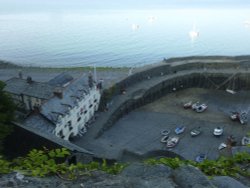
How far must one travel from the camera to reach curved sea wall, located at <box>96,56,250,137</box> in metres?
33.2

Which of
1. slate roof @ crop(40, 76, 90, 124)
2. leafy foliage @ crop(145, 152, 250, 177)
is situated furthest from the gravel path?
leafy foliage @ crop(145, 152, 250, 177)

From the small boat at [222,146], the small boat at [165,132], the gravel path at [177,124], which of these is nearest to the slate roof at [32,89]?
the gravel path at [177,124]

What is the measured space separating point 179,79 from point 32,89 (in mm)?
17219

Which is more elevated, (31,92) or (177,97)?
(31,92)

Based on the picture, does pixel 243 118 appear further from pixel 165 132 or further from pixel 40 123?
pixel 40 123

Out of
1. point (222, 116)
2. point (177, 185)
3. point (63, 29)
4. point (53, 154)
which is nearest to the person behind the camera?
point (177, 185)

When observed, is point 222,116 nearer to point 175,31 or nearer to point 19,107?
point 19,107

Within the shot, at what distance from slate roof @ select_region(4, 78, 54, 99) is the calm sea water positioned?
2775cm

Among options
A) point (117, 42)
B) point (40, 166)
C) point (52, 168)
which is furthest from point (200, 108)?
point (117, 42)

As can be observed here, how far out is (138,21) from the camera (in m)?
101

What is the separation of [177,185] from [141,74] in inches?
1333

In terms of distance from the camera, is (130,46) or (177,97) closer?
(177,97)

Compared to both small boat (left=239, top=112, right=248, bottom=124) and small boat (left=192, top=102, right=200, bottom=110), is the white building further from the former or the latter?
small boat (left=239, top=112, right=248, bottom=124)

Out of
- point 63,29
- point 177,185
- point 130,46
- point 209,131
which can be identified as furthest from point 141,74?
point 63,29
